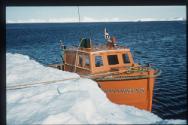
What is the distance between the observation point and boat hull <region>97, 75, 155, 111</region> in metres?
12.5

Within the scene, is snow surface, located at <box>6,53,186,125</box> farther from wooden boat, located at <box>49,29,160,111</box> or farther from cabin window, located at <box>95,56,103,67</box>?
cabin window, located at <box>95,56,103,67</box>

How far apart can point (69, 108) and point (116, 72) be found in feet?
21.6

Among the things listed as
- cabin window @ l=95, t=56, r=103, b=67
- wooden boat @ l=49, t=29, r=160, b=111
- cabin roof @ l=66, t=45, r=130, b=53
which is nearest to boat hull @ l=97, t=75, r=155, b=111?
wooden boat @ l=49, t=29, r=160, b=111

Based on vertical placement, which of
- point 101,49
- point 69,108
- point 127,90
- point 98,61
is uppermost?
point 101,49

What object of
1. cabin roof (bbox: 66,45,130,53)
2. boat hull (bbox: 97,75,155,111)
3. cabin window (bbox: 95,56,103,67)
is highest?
cabin roof (bbox: 66,45,130,53)

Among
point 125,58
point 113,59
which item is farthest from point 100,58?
point 125,58

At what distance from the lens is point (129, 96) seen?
12.7 m

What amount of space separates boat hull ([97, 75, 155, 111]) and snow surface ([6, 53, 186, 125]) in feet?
11.8

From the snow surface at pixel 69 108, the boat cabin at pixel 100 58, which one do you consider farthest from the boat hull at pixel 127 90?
the snow surface at pixel 69 108

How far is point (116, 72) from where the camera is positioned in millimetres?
12836

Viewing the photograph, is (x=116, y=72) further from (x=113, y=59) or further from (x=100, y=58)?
(x=100, y=58)

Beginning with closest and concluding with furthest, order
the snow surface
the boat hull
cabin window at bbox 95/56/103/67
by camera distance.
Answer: the snow surface, the boat hull, cabin window at bbox 95/56/103/67

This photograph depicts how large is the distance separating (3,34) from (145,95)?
914 cm
